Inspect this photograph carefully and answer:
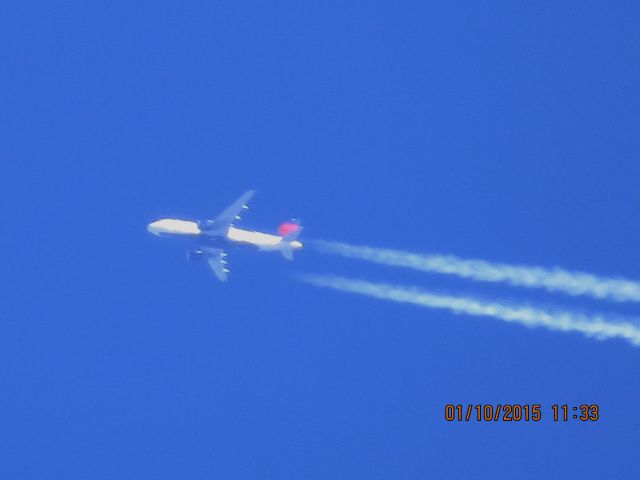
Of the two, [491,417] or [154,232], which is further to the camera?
[154,232]

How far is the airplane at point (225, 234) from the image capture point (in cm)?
11888

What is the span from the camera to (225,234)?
12006 cm

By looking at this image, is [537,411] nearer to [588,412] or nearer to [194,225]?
[588,412]

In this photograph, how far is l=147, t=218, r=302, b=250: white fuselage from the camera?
119 meters

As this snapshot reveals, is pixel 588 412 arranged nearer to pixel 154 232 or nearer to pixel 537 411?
pixel 537 411

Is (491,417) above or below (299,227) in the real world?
below

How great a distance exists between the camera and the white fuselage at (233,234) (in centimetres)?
11894

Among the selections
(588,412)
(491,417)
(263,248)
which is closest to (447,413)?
(491,417)

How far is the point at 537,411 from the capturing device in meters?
114

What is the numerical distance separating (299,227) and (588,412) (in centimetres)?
2500

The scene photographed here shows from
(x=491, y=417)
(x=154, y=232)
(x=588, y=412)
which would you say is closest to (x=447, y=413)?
(x=491, y=417)

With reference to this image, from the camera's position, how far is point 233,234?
12012 centimetres

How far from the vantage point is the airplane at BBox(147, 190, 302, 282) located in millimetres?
118875

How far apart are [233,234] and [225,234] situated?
595mm
